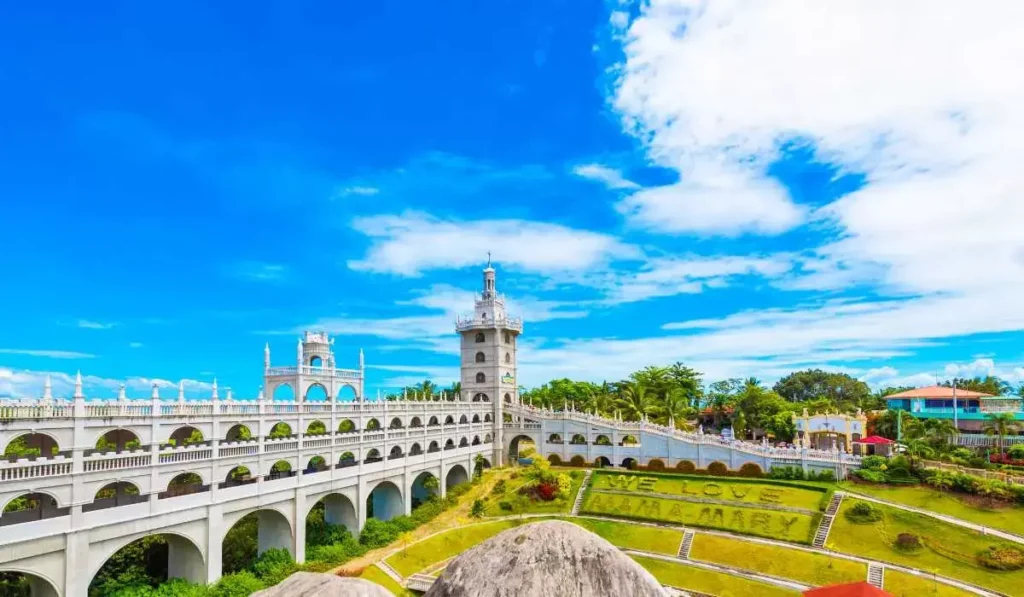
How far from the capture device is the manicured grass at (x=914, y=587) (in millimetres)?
30516

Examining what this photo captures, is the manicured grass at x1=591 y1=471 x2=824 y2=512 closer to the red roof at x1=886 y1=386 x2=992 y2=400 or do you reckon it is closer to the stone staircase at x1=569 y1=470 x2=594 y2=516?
the stone staircase at x1=569 y1=470 x2=594 y2=516

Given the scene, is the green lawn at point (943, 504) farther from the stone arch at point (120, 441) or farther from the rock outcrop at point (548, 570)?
the stone arch at point (120, 441)

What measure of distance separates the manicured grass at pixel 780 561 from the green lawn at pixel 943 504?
8.65 m

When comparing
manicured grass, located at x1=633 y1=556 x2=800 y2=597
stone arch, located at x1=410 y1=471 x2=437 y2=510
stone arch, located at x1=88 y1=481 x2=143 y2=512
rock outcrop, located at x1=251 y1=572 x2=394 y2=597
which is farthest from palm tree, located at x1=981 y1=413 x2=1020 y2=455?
stone arch, located at x1=88 y1=481 x2=143 y2=512

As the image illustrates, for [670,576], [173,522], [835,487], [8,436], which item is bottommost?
[670,576]

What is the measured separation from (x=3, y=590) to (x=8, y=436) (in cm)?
1287

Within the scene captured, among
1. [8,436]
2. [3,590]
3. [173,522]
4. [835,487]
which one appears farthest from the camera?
[835,487]

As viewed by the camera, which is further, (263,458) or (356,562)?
(356,562)

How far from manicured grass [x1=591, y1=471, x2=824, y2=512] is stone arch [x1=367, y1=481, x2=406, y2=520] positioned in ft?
48.6

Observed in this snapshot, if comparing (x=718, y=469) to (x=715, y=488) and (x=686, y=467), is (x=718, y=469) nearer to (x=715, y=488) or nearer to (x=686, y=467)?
(x=686, y=467)

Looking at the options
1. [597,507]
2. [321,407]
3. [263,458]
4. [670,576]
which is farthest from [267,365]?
[670,576]

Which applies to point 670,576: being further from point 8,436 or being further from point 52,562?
point 8,436

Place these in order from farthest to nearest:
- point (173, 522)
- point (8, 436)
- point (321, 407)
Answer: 1. point (321, 407)
2. point (173, 522)
3. point (8, 436)

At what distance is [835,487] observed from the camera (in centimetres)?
4303
